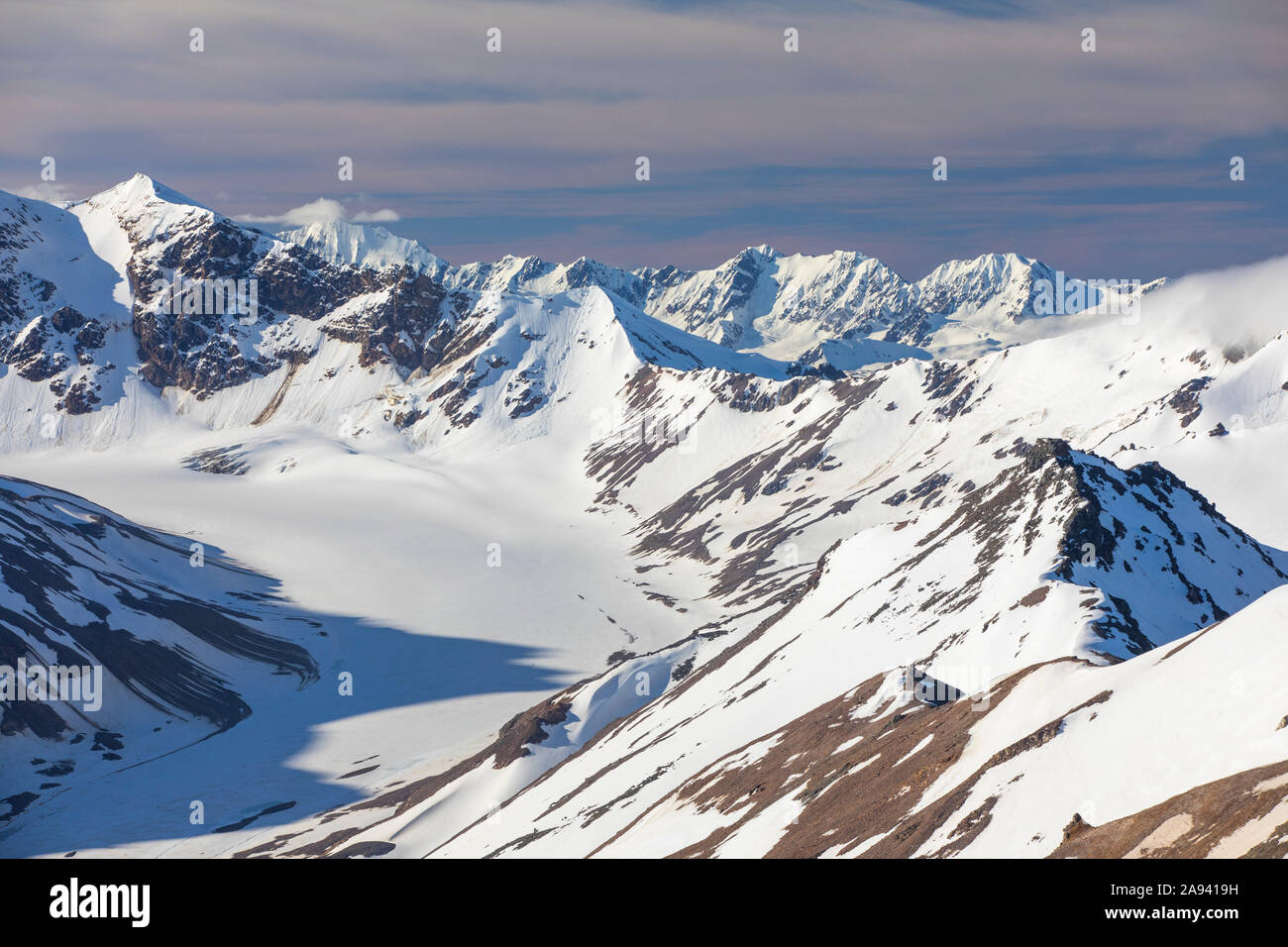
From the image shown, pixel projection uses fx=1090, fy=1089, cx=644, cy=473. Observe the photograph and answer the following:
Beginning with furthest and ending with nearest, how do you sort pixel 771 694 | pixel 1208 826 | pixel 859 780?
pixel 771 694, pixel 859 780, pixel 1208 826

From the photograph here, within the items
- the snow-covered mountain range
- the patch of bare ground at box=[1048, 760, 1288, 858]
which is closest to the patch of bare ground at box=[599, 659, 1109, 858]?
the snow-covered mountain range

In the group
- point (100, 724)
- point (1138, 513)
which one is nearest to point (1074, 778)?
point (1138, 513)

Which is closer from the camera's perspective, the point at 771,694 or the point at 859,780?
the point at 859,780

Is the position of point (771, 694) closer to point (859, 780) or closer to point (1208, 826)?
point (859, 780)

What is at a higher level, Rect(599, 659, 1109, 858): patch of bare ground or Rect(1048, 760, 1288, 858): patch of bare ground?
Rect(1048, 760, 1288, 858): patch of bare ground

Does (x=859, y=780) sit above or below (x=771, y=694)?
above

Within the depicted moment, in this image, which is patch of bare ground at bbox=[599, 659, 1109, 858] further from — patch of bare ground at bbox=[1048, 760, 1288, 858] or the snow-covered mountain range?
patch of bare ground at bbox=[1048, 760, 1288, 858]

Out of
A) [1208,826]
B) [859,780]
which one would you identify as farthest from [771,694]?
[1208,826]

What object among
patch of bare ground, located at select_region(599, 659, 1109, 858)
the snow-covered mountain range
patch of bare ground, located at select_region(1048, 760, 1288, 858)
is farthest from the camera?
patch of bare ground, located at select_region(599, 659, 1109, 858)

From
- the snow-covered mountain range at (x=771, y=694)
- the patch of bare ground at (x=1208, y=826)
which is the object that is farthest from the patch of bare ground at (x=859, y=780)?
the patch of bare ground at (x=1208, y=826)

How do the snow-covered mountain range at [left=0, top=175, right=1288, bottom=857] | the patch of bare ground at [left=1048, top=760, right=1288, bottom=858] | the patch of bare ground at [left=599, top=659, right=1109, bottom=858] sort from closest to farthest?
the patch of bare ground at [left=1048, top=760, right=1288, bottom=858]
the snow-covered mountain range at [left=0, top=175, right=1288, bottom=857]
the patch of bare ground at [left=599, top=659, right=1109, bottom=858]
